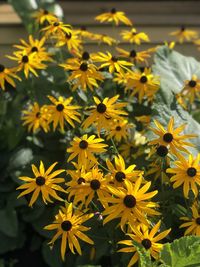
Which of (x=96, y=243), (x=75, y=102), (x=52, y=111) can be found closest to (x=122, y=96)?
(x=75, y=102)

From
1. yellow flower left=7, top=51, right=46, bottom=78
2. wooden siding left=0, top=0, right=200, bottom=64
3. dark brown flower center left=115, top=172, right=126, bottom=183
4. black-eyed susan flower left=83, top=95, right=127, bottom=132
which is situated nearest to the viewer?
dark brown flower center left=115, top=172, right=126, bottom=183

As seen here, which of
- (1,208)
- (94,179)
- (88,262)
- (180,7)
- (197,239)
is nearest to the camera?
(197,239)

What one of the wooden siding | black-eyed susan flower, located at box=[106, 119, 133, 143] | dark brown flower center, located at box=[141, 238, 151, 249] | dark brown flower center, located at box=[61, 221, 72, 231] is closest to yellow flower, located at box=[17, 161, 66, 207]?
dark brown flower center, located at box=[61, 221, 72, 231]

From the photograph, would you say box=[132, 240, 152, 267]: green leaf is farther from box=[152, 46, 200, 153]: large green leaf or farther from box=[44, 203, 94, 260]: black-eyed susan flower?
box=[152, 46, 200, 153]: large green leaf

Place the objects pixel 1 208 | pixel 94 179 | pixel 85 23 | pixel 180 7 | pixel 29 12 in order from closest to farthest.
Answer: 1. pixel 94 179
2. pixel 1 208
3. pixel 29 12
4. pixel 85 23
5. pixel 180 7

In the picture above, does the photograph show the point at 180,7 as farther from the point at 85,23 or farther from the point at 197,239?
the point at 197,239

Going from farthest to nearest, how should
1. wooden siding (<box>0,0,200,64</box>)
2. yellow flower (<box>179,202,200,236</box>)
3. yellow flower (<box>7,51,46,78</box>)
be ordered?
1. wooden siding (<box>0,0,200,64</box>)
2. yellow flower (<box>7,51,46,78</box>)
3. yellow flower (<box>179,202,200,236</box>)

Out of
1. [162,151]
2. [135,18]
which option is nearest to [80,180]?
[162,151]
